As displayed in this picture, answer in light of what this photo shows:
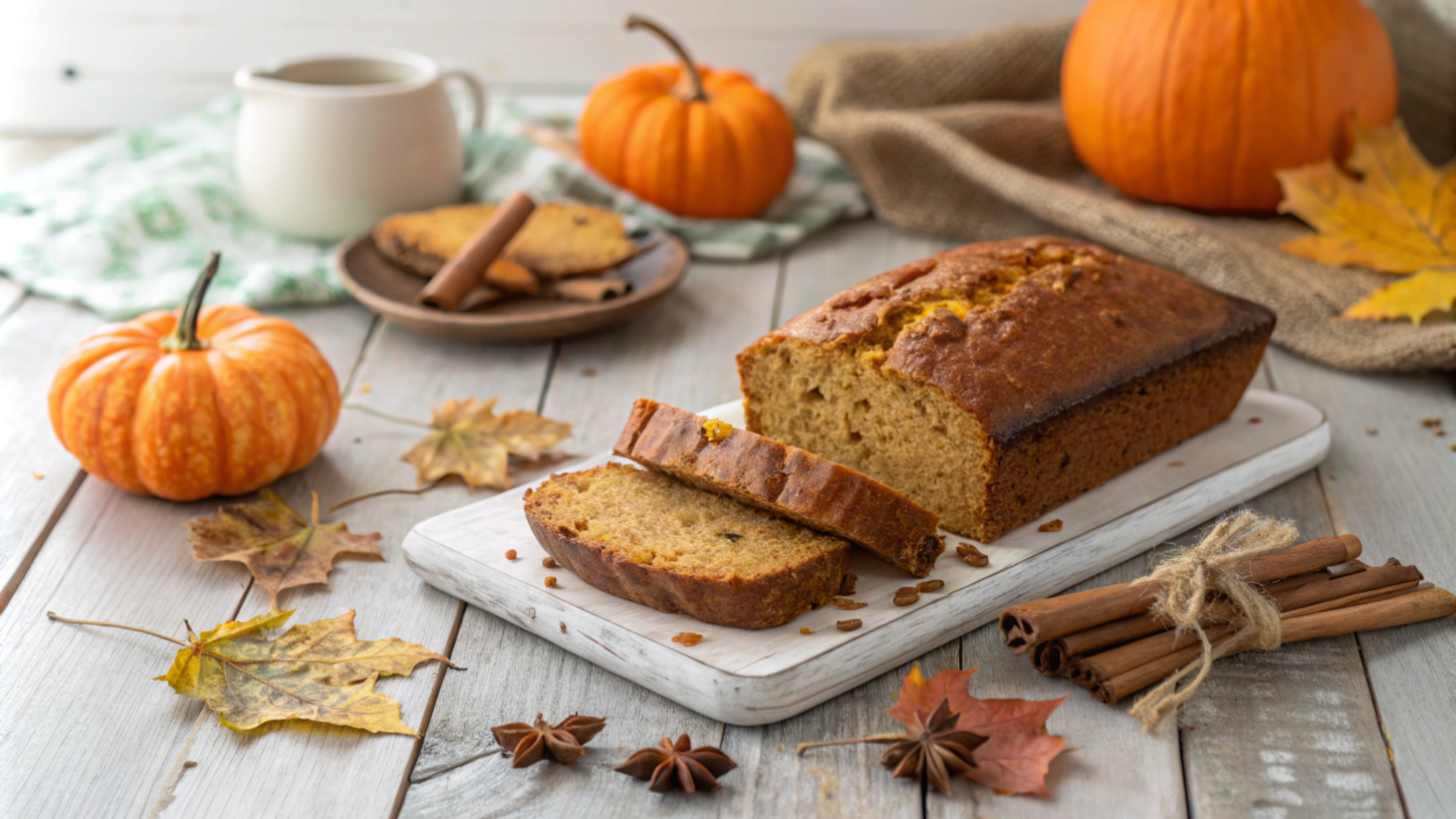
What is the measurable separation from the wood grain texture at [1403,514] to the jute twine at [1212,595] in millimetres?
209

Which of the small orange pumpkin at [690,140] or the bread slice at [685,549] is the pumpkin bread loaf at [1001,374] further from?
the small orange pumpkin at [690,140]

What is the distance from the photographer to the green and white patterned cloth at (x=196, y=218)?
11.8ft

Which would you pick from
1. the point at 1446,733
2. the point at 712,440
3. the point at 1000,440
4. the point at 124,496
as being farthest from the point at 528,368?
the point at 1446,733

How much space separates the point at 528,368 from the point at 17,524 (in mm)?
1206

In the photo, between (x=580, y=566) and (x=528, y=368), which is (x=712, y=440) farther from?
(x=528, y=368)

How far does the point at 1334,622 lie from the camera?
212cm

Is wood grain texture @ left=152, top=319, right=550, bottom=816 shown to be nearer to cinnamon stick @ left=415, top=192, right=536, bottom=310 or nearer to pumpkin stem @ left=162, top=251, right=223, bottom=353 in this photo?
cinnamon stick @ left=415, top=192, right=536, bottom=310

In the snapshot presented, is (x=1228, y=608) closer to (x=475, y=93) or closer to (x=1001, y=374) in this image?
(x=1001, y=374)

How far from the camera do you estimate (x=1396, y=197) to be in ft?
11.3

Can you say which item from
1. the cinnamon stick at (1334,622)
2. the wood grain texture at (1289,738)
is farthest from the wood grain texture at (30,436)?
the wood grain texture at (1289,738)

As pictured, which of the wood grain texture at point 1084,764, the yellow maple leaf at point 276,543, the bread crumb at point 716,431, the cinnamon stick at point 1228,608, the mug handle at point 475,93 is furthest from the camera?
the mug handle at point 475,93

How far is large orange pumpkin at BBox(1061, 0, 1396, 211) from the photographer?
3.50 metres

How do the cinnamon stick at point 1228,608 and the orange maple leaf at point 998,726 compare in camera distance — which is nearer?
the orange maple leaf at point 998,726

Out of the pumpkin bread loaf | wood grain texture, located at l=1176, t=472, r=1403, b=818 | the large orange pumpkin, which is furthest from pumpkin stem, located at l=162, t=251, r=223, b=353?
the large orange pumpkin
